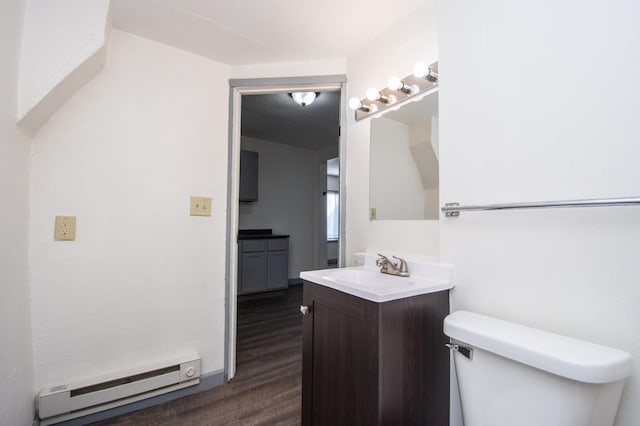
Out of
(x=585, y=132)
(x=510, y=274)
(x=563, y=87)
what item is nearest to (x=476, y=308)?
(x=510, y=274)

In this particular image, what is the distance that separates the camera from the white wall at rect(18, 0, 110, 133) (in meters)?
1.17

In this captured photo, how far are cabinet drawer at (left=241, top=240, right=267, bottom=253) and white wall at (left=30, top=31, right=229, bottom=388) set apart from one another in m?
1.88

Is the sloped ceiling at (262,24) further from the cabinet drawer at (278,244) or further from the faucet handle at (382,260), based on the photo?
the cabinet drawer at (278,244)

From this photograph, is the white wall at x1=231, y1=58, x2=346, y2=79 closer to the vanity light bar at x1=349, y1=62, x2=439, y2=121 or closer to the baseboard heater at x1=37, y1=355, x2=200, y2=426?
the vanity light bar at x1=349, y1=62, x2=439, y2=121

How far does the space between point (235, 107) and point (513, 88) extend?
160 cm

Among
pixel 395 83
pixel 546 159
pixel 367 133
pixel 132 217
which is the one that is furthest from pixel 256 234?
pixel 546 159

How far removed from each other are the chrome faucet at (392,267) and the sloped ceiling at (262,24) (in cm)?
125

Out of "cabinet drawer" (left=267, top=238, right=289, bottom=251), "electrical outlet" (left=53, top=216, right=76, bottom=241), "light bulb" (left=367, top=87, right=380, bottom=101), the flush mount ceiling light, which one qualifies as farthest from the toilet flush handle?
"cabinet drawer" (left=267, top=238, right=289, bottom=251)

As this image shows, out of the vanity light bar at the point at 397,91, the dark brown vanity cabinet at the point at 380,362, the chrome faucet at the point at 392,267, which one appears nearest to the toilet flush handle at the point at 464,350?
the dark brown vanity cabinet at the point at 380,362

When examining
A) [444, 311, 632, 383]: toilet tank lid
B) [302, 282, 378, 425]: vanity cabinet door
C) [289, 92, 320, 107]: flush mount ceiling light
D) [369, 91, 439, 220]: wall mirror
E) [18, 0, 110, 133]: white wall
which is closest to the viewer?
[444, 311, 632, 383]: toilet tank lid

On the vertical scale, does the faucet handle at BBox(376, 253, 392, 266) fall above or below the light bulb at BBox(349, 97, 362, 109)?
below

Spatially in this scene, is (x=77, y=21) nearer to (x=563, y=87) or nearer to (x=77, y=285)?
(x=77, y=285)

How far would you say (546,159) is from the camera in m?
0.84

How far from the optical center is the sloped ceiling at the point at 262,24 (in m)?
1.36
